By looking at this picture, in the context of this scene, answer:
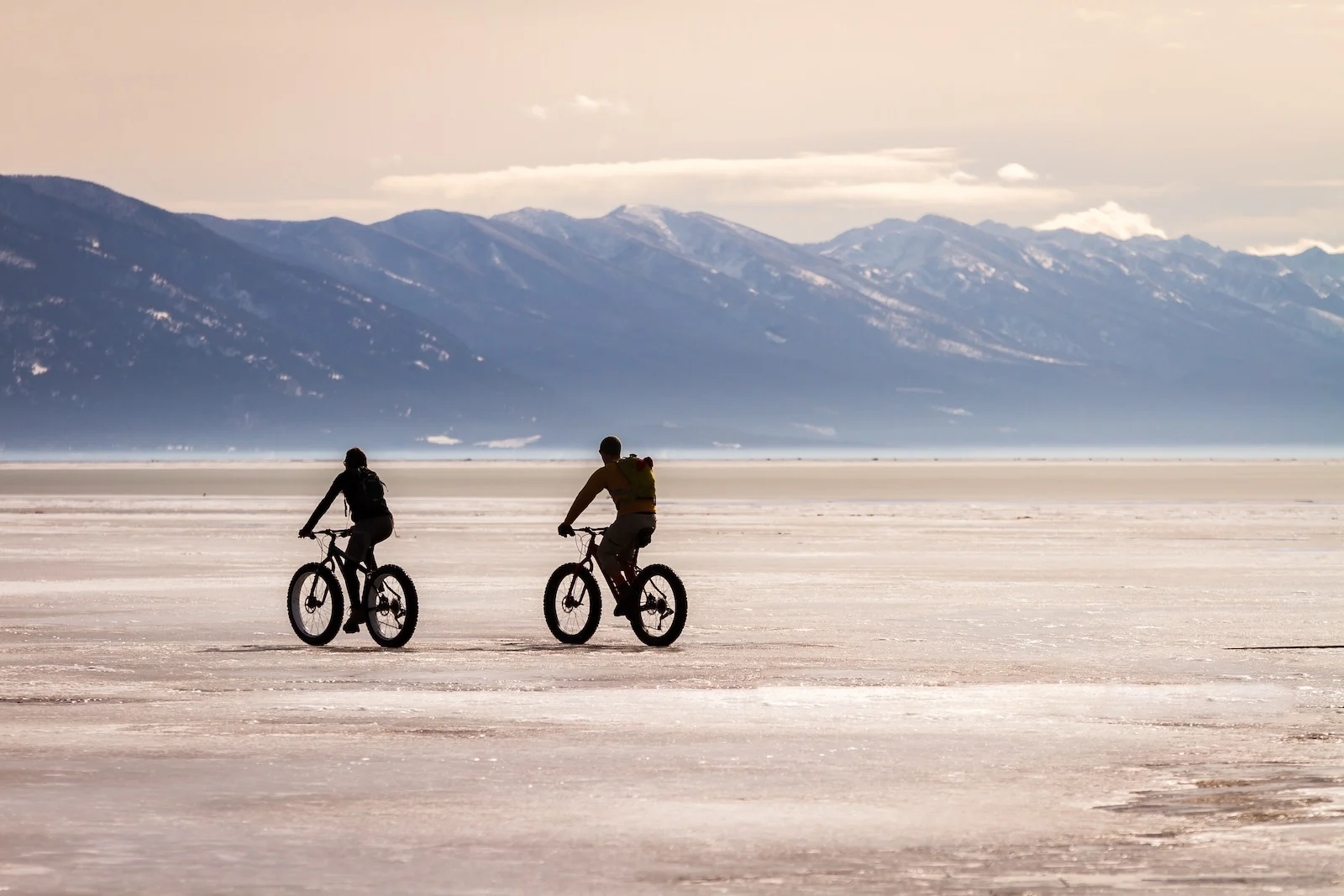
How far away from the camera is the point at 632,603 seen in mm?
23438

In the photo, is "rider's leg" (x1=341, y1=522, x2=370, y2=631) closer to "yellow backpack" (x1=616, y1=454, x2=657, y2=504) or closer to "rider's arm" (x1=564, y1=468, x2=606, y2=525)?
"rider's arm" (x1=564, y1=468, x2=606, y2=525)

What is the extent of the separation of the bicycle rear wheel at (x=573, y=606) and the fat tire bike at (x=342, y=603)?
1.48 metres

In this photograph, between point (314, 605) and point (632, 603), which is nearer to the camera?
point (632, 603)

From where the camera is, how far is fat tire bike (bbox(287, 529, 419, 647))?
917 inches

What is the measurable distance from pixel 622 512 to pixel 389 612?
271 cm

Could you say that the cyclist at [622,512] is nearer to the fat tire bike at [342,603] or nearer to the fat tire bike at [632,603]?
the fat tire bike at [632,603]

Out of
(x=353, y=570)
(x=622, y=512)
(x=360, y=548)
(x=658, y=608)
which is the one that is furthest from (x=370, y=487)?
(x=658, y=608)

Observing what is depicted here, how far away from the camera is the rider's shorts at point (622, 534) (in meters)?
23.2

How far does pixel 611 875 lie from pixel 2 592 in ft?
75.2

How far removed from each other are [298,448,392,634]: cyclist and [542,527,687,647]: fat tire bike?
1.92m

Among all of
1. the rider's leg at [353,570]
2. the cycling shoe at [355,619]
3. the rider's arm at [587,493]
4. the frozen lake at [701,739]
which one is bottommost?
the frozen lake at [701,739]

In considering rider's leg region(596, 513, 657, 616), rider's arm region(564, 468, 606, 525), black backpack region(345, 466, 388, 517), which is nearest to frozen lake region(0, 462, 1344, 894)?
rider's leg region(596, 513, 657, 616)

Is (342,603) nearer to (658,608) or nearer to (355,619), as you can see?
(355,619)

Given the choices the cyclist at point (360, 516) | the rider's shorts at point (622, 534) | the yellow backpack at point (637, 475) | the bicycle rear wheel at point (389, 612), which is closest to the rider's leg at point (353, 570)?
the cyclist at point (360, 516)
